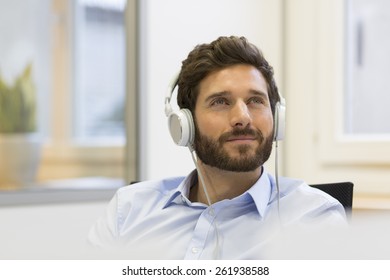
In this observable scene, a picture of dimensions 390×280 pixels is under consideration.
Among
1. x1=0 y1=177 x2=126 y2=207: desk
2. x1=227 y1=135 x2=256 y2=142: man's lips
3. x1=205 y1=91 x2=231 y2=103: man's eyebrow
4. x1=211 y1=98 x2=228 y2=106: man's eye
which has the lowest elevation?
x1=0 y1=177 x2=126 y2=207: desk

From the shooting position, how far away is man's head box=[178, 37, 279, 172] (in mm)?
1093

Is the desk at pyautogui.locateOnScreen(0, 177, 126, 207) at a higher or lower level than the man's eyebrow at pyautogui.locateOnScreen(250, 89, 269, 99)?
lower

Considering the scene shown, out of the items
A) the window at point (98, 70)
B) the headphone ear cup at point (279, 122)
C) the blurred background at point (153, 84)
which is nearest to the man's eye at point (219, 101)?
the headphone ear cup at point (279, 122)

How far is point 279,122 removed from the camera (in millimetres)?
1133

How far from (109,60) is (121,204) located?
1.11 m

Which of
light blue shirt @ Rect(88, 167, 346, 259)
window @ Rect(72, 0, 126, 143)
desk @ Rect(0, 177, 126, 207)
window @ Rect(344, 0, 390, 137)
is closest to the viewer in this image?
light blue shirt @ Rect(88, 167, 346, 259)

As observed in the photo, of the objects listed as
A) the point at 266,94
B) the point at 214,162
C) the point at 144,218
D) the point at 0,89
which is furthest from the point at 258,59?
the point at 0,89

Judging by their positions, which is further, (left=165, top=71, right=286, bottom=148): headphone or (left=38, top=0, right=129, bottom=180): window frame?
(left=38, top=0, right=129, bottom=180): window frame

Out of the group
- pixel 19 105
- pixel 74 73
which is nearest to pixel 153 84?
pixel 74 73

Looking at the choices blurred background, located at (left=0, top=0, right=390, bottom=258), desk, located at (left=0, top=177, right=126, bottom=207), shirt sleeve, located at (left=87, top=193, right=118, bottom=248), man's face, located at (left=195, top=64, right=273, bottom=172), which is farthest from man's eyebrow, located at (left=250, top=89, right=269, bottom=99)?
desk, located at (left=0, top=177, right=126, bottom=207)

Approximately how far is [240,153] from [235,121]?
0.20 feet

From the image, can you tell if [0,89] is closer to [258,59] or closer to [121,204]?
[121,204]

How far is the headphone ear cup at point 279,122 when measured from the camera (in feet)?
3.72

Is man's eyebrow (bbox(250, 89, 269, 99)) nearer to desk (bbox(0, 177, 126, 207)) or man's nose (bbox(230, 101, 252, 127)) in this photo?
man's nose (bbox(230, 101, 252, 127))
